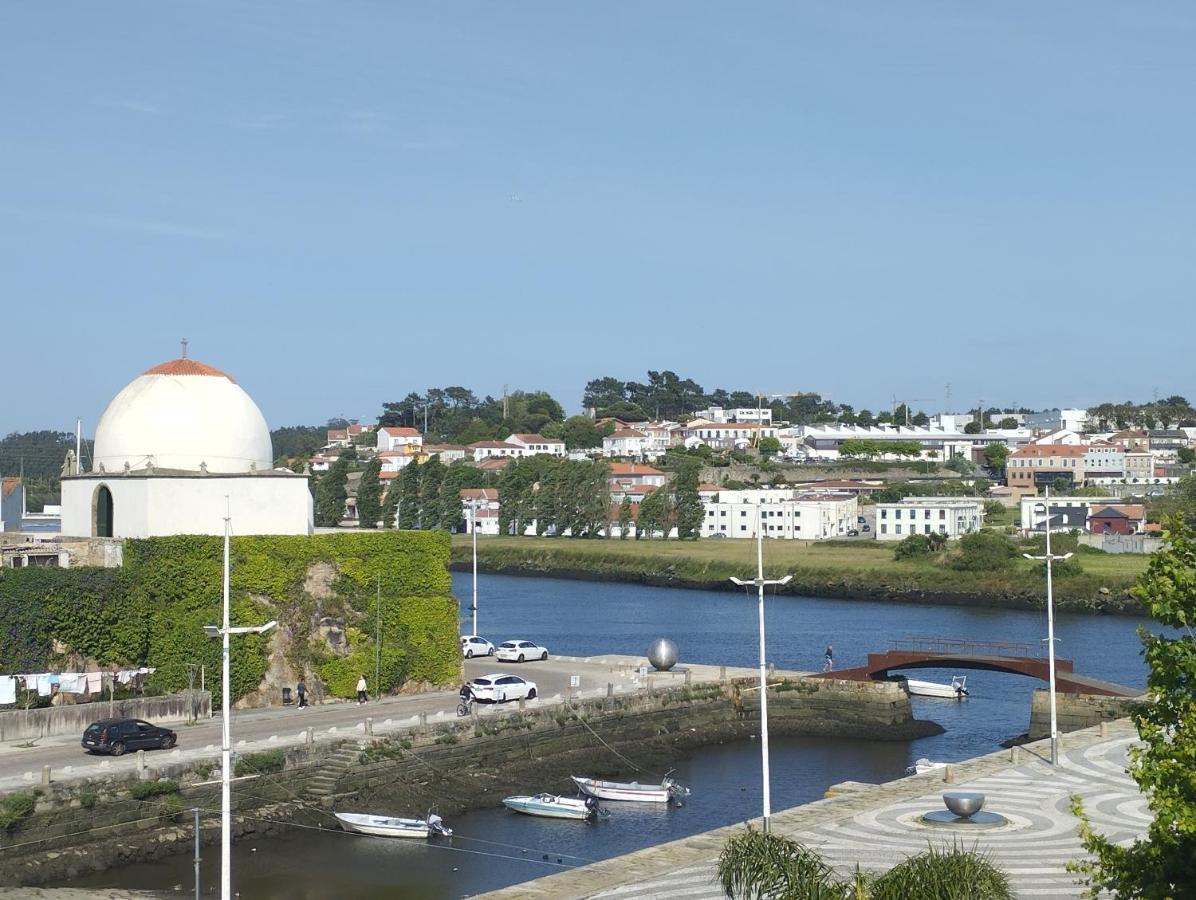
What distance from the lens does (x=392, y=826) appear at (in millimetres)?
38938

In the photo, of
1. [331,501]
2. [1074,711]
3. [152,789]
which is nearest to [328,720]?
[152,789]

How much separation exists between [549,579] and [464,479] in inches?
1741

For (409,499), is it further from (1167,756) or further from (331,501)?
(1167,756)

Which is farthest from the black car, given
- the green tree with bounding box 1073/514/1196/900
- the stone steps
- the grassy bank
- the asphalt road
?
the grassy bank

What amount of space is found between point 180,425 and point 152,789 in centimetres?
1778

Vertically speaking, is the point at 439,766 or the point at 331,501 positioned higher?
the point at 331,501

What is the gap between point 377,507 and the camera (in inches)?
5950

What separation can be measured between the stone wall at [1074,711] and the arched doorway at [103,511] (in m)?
31.5

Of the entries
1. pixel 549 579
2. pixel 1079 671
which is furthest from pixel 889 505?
pixel 1079 671

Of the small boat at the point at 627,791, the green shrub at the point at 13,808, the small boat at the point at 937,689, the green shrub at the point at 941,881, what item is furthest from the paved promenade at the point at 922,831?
the small boat at the point at 937,689

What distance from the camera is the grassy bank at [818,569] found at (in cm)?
10575

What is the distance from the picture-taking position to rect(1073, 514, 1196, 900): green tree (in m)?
15.9

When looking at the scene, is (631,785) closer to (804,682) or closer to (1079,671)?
(804,682)

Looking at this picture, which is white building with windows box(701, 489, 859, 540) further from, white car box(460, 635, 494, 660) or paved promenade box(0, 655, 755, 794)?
paved promenade box(0, 655, 755, 794)
